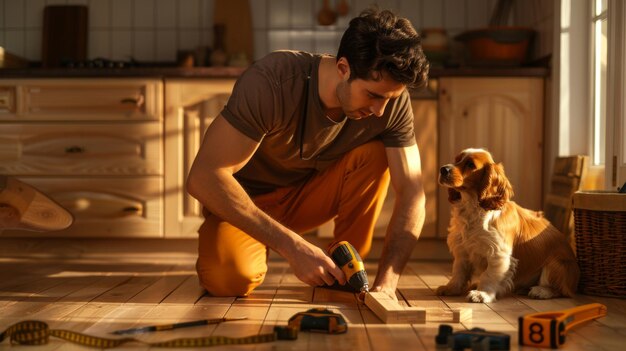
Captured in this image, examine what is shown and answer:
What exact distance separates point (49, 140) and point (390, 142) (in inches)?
82.3

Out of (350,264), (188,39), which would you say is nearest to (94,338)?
(350,264)

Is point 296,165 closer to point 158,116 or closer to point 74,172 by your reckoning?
point 158,116

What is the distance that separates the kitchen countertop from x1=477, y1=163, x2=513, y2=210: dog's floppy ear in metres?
1.38

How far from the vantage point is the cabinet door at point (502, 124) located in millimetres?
4156

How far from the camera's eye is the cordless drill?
2527mm

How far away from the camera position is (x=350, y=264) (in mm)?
2529

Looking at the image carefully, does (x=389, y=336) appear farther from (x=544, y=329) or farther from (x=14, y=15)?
(x=14, y=15)

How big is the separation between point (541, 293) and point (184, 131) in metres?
2.08

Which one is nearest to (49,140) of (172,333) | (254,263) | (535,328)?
(254,263)

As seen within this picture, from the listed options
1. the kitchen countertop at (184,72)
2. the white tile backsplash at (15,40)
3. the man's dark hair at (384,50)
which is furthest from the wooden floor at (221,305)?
the white tile backsplash at (15,40)

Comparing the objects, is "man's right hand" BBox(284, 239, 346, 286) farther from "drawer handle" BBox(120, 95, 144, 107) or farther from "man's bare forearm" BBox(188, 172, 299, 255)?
"drawer handle" BBox(120, 95, 144, 107)

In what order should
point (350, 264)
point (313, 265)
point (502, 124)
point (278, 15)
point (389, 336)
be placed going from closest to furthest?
point (389, 336)
point (313, 265)
point (350, 264)
point (502, 124)
point (278, 15)

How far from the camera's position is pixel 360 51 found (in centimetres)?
245

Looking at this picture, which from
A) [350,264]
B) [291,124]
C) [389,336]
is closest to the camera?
[389,336]
